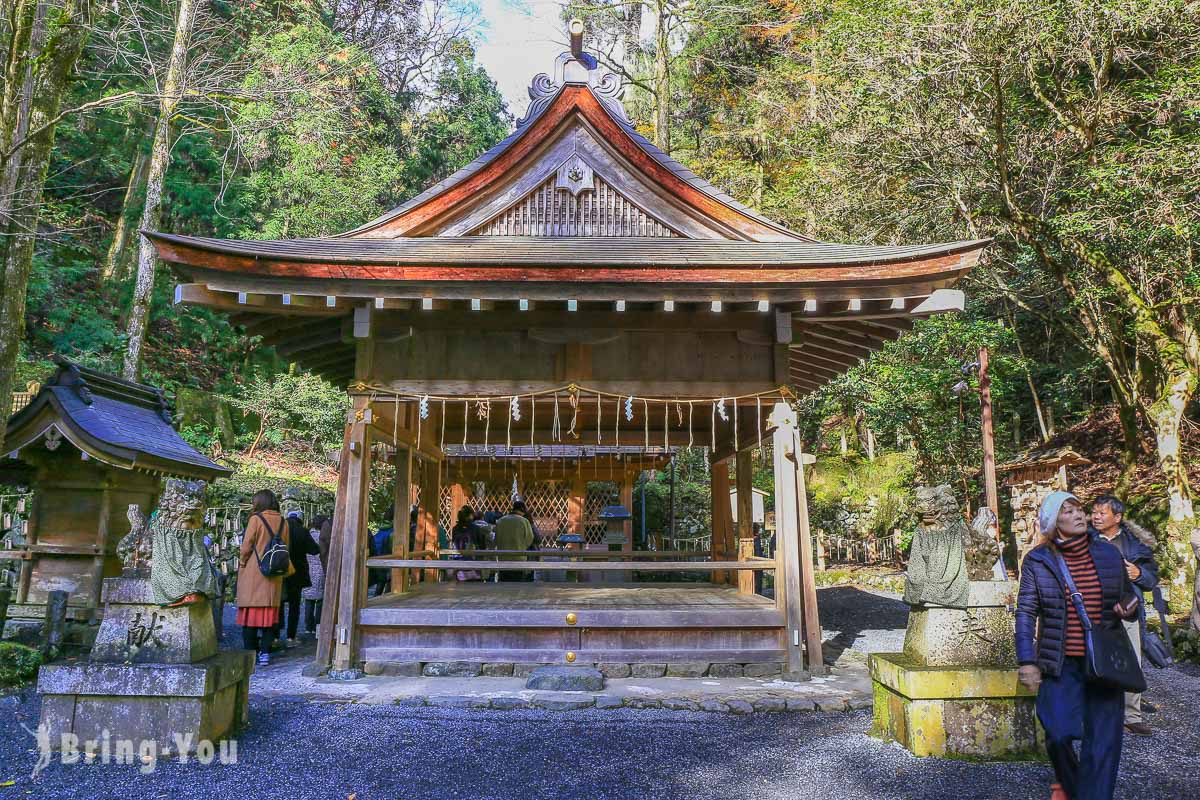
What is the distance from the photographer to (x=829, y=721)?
5.54 m

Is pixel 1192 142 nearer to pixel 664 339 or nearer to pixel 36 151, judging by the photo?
pixel 664 339

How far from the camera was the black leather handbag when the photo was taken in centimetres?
331

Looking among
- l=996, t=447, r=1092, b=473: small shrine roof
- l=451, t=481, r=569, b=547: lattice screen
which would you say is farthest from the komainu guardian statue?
l=996, t=447, r=1092, b=473: small shrine roof

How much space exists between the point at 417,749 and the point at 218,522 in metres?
9.83

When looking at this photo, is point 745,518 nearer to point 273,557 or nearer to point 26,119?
point 273,557

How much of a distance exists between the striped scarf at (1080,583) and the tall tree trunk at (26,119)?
9050 millimetres

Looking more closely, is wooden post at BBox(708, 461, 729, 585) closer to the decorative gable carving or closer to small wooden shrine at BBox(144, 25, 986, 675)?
small wooden shrine at BBox(144, 25, 986, 675)

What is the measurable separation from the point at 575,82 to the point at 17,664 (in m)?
8.12

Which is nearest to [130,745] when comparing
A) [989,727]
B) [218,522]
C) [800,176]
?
[989,727]

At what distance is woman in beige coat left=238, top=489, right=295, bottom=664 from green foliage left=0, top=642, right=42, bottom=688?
1.66 m

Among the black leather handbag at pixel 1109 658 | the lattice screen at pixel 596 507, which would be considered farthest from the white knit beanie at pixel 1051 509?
the lattice screen at pixel 596 507

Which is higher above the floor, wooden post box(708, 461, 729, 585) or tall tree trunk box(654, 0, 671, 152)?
tall tree trunk box(654, 0, 671, 152)

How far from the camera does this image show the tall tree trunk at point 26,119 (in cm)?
776

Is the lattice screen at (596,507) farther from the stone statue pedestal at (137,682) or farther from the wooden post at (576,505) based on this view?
the stone statue pedestal at (137,682)
